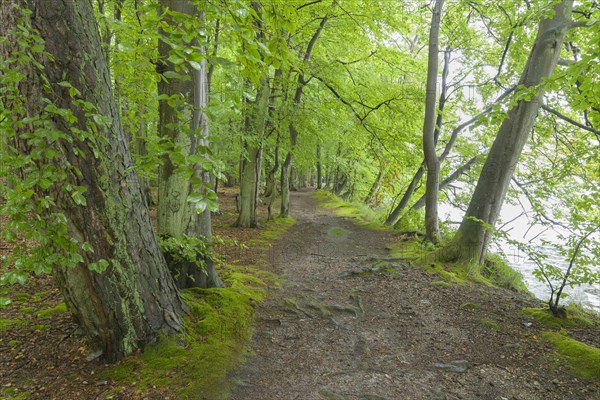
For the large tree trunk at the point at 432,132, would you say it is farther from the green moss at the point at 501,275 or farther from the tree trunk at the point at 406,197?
the tree trunk at the point at 406,197

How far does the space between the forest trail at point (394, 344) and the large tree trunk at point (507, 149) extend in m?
1.07

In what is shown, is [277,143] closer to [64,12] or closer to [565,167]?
[565,167]

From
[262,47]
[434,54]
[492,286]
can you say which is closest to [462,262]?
[492,286]

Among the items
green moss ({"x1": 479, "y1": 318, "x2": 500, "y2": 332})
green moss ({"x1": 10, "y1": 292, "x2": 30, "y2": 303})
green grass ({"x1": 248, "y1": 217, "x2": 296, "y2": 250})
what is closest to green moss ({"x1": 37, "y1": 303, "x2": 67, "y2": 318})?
green moss ({"x1": 10, "y1": 292, "x2": 30, "y2": 303})

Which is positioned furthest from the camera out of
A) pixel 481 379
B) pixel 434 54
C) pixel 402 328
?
pixel 434 54

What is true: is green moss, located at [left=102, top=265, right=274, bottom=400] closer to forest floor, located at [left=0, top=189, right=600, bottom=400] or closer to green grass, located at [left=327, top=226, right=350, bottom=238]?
forest floor, located at [left=0, top=189, right=600, bottom=400]

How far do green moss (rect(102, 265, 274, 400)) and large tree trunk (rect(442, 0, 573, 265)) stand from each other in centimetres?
436

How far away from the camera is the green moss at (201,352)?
299cm

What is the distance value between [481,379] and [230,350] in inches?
97.4

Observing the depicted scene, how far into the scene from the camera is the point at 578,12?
5738 mm

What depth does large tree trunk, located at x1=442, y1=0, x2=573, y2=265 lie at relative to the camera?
583 centimetres

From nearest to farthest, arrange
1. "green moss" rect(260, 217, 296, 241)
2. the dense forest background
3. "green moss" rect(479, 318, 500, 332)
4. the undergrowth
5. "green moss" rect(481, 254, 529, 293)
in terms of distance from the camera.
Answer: the dense forest background → the undergrowth → "green moss" rect(479, 318, 500, 332) → "green moss" rect(481, 254, 529, 293) → "green moss" rect(260, 217, 296, 241)

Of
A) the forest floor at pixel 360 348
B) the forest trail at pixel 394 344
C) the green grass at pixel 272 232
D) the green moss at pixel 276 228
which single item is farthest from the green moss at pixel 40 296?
the green moss at pixel 276 228

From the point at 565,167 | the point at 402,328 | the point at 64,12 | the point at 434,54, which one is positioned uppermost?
the point at 434,54
